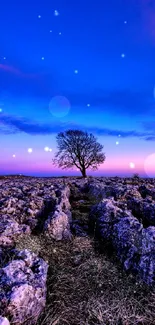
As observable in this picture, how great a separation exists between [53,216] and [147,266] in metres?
2.59

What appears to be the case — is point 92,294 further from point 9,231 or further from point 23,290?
point 9,231

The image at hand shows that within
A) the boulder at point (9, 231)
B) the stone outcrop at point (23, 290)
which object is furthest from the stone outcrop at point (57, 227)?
the stone outcrop at point (23, 290)

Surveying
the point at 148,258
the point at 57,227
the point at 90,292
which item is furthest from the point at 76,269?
the point at 57,227

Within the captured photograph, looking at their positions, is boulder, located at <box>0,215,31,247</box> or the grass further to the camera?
boulder, located at <box>0,215,31,247</box>

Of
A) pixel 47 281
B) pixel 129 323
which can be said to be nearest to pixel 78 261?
pixel 47 281

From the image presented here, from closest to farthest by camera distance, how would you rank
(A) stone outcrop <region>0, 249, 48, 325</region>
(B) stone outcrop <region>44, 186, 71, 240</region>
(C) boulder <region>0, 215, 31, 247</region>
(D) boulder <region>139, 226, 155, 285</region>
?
(A) stone outcrop <region>0, 249, 48, 325</region> < (D) boulder <region>139, 226, 155, 285</region> < (C) boulder <region>0, 215, 31, 247</region> < (B) stone outcrop <region>44, 186, 71, 240</region>

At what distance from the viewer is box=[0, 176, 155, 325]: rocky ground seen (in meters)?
3.62

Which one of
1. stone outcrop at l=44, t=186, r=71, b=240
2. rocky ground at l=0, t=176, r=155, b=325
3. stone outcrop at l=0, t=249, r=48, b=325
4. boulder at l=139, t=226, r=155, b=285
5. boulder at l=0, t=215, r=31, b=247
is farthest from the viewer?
stone outcrop at l=44, t=186, r=71, b=240

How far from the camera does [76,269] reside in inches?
191

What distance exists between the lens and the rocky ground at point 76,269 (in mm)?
3623

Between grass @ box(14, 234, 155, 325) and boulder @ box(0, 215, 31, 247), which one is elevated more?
boulder @ box(0, 215, 31, 247)

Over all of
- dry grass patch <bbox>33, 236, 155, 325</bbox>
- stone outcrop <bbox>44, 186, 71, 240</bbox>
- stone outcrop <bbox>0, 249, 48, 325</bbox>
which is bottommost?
dry grass patch <bbox>33, 236, 155, 325</bbox>

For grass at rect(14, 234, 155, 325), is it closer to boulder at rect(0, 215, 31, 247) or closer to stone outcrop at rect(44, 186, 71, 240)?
boulder at rect(0, 215, 31, 247)

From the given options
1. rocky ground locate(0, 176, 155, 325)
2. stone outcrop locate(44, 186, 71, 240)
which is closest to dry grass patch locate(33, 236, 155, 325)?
rocky ground locate(0, 176, 155, 325)
